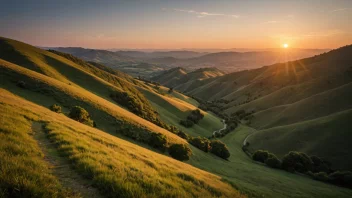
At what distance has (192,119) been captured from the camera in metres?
118

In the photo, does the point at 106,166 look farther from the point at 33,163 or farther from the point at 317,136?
the point at 317,136

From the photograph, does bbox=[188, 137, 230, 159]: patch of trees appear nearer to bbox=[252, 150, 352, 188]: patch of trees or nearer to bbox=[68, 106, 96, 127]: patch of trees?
bbox=[252, 150, 352, 188]: patch of trees

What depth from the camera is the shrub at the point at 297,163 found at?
7106 centimetres

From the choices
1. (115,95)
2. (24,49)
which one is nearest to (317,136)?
(115,95)

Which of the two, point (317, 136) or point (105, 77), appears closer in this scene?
point (317, 136)

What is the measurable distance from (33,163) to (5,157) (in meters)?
1.04

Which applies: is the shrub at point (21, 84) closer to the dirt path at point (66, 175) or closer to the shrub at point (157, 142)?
the shrub at point (157, 142)

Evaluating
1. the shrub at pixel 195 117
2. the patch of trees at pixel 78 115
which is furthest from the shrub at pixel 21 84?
the shrub at pixel 195 117

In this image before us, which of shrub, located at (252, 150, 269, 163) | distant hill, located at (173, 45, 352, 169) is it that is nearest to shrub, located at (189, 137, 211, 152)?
shrub, located at (252, 150, 269, 163)

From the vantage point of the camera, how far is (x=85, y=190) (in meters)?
8.38

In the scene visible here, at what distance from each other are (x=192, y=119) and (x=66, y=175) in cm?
10971

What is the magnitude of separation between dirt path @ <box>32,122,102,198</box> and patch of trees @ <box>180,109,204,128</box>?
92.8 meters

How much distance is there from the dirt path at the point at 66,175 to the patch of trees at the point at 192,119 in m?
92.8

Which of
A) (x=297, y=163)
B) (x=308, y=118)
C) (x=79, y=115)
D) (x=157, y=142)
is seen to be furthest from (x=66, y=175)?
(x=308, y=118)
